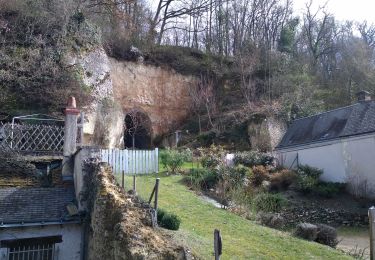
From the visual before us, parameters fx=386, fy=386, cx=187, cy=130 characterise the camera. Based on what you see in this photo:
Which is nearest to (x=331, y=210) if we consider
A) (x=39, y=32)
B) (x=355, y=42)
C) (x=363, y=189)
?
(x=363, y=189)

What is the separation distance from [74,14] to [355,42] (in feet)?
80.1

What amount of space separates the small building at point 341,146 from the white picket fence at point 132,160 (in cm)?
848

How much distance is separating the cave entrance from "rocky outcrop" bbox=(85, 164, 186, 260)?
717 inches

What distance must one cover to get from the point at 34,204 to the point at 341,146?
1494 cm

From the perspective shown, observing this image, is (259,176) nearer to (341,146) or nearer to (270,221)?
(341,146)

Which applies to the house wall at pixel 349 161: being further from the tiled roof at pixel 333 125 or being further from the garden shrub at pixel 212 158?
the garden shrub at pixel 212 158

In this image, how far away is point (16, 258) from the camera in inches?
364

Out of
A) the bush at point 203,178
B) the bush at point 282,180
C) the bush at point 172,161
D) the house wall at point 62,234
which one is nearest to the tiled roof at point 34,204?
the house wall at point 62,234

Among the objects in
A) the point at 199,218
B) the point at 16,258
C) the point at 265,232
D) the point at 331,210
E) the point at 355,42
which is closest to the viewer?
the point at 16,258

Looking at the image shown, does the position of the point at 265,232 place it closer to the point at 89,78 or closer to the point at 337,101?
the point at 89,78

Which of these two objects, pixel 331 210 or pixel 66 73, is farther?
pixel 66 73

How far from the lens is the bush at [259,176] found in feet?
62.2

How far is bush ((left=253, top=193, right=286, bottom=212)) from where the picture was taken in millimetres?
14866

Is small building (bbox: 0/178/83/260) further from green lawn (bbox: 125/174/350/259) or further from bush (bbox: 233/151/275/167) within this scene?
bush (bbox: 233/151/275/167)
